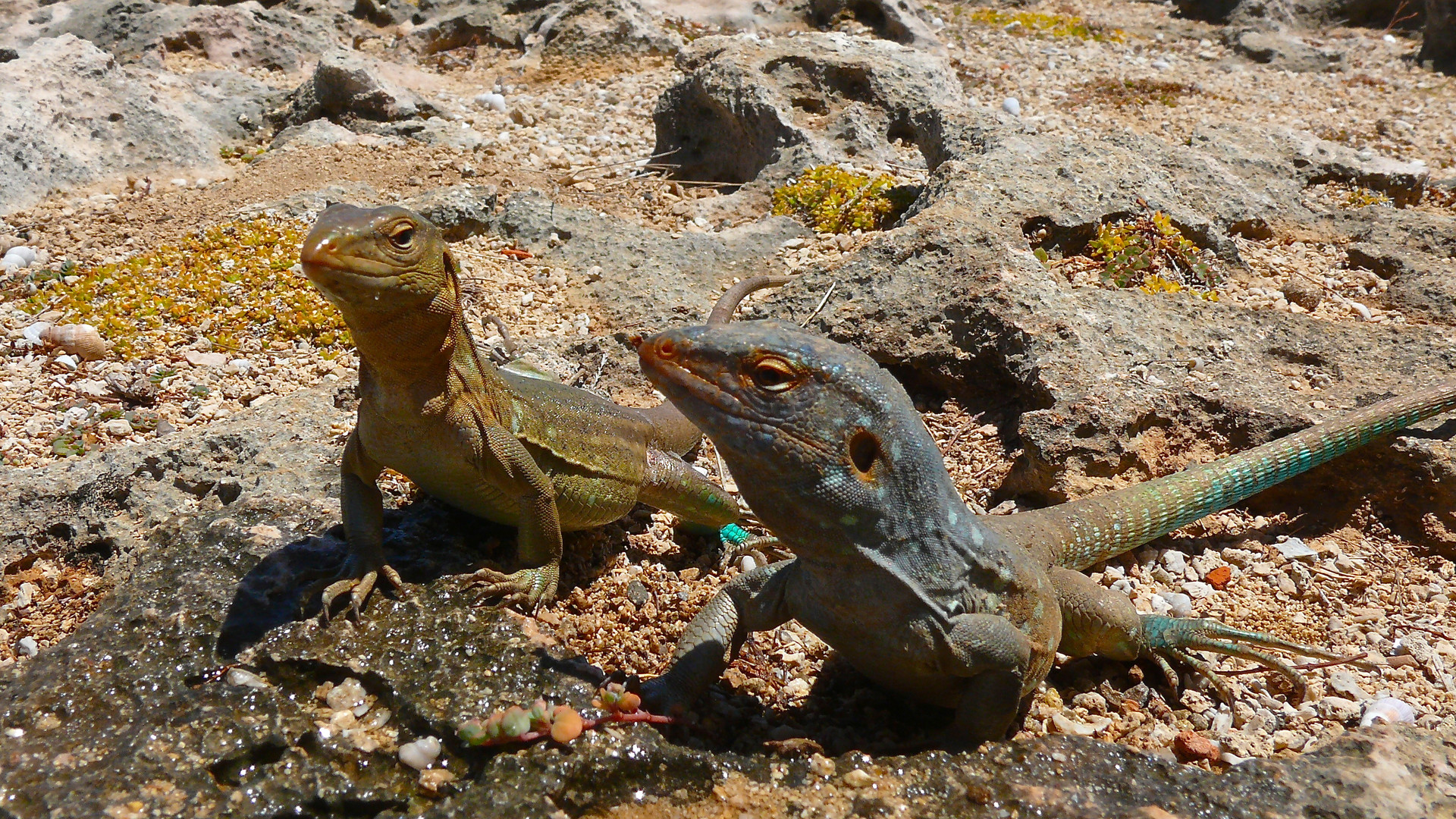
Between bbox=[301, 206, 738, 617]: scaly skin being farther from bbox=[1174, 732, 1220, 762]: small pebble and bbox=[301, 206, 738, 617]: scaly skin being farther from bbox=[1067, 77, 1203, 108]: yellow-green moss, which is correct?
bbox=[1067, 77, 1203, 108]: yellow-green moss

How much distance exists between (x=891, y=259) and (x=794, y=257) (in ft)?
3.91

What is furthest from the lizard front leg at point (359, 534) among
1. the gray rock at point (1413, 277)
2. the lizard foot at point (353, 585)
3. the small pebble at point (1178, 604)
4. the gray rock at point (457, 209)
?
the gray rock at point (1413, 277)

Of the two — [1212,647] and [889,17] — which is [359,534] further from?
[889,17]

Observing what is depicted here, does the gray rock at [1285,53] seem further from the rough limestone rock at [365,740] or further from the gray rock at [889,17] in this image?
the rough limestone rock at [365,740]

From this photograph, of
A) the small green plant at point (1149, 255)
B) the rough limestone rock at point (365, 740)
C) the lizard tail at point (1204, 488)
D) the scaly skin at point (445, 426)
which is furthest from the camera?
the small green plant at point (1149, 255)

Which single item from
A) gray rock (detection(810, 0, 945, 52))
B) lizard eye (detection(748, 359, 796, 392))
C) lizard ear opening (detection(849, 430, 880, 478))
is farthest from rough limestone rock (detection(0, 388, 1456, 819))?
gray rock (detection(810, 0, 945, 52))

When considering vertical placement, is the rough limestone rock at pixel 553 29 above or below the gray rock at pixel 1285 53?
below

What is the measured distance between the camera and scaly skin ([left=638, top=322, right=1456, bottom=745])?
269cm

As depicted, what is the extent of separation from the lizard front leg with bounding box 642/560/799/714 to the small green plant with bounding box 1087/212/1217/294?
3.37 m

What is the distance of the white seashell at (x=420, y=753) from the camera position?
105 inches

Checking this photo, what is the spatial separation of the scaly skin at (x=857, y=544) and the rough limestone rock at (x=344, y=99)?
7.05 metres

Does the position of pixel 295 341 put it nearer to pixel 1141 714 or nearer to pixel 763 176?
pixel 763 176

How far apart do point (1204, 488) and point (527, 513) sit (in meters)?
2.66

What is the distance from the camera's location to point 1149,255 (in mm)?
5727
